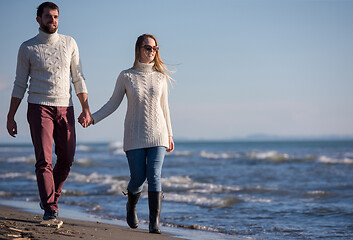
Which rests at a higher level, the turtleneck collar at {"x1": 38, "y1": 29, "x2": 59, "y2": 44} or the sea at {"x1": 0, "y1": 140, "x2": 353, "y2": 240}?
the turtleneck collar at {"x1": 38, "y1": 29, "x2": 59, "y2": 44}

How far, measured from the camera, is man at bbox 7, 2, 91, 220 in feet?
13.1

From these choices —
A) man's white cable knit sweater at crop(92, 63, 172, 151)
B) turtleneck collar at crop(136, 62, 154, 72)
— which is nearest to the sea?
man's white cable knit sweater at crop(92, 63, 172, 151)

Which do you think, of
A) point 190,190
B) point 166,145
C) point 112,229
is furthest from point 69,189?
point 166,145

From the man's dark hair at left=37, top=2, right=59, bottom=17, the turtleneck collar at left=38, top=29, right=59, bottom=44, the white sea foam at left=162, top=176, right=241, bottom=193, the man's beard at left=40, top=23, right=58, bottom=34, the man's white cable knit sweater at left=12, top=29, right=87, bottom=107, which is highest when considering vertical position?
the man's dark hair at left=37, top=2, right=59, bottom=17

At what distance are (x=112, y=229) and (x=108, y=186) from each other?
5428 millimetres

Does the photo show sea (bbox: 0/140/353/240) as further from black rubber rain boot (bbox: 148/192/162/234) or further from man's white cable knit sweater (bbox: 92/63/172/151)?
man's white cable knit sweater (bbox: 92/63/172/151)

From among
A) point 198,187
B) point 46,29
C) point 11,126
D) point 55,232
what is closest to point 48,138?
point 11,126

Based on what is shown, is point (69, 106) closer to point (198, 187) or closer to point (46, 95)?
point (46, 95)

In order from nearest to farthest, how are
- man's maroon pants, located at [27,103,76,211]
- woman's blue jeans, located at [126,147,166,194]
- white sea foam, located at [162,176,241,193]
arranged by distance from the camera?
man's maroon pants, located at [27,103,76,211]
woman's blue jeans, located at [126,147,166,194]
white sea foam, located at [162,176,241,193]

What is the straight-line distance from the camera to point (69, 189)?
9367 mm

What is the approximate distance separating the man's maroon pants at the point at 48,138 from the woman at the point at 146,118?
18 cm

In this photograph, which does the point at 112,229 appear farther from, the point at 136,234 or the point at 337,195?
the point at 337,195

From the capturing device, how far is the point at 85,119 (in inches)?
160

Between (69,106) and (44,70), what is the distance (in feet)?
1.26
